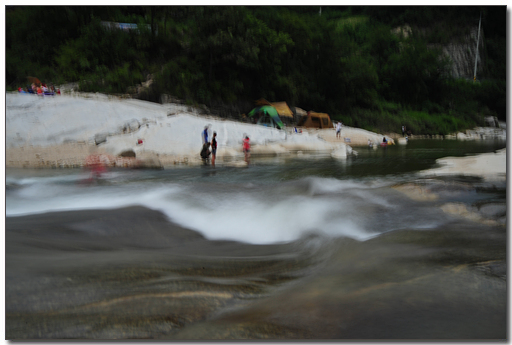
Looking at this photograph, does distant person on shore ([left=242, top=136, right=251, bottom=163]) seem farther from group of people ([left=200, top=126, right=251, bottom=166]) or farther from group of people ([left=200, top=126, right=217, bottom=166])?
group of people ([left=200, top=126, right=217, bottom=166])

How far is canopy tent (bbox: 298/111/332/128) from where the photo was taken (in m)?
7.00

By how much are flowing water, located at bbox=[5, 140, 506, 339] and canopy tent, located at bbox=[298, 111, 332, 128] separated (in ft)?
6.18

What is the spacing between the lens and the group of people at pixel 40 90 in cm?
494

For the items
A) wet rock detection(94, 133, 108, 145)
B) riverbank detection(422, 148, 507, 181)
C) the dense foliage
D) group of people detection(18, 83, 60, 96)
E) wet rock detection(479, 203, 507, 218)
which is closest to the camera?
wet rock detection(479, 203, 507, 218)

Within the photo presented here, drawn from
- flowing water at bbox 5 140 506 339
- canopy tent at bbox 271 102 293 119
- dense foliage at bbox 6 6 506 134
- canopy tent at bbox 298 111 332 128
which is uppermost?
dense foliage at bbox 6 6 506 134

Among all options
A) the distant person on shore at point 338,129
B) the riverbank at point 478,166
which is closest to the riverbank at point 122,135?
the distant person on shore at point 338,129

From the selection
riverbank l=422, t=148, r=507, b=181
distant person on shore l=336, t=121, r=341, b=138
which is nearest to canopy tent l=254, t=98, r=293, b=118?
distant person on shore l=336, t=121, r=341, b=138

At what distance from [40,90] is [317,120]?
15.7 feet

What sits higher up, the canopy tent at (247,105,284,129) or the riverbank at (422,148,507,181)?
the canopy tent at (247,105,284,129)

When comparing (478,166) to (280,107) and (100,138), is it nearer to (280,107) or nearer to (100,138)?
(280,107)

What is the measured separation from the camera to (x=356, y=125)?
674cm

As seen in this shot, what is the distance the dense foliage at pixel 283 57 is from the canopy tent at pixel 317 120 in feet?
0.50

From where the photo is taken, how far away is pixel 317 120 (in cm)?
734

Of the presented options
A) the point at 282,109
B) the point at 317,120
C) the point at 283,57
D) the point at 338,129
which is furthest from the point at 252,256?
the point at 283,57
